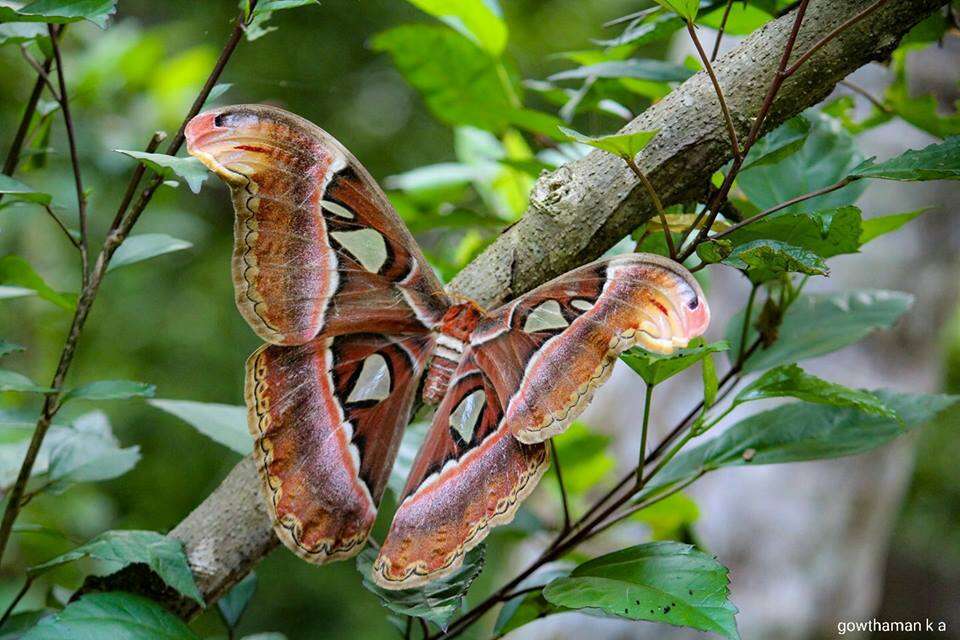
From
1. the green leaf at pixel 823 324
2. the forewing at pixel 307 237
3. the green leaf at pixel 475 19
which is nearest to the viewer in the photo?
the forewing at pixel 307 237

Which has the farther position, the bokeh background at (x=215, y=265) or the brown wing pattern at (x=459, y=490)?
the bokeh background at (x=215, y=265)

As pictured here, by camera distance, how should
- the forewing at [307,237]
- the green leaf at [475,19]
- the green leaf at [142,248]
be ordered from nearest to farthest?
the forewing at [307,237] → the green leaf at [142,248] → the green leaf at [475,19]

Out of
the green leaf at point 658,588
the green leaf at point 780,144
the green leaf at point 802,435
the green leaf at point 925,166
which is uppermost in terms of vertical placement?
the green leaf at point 780,144

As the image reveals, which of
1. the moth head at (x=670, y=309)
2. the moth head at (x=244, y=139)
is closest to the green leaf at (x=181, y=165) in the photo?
the moth head at (x=244, y=139)

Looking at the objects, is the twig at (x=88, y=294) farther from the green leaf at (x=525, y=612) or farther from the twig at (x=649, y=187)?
the green leaf at (x=525, y=612)

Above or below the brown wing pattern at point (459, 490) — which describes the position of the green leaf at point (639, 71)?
above

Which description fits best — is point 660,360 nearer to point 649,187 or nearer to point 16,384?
point 649,187

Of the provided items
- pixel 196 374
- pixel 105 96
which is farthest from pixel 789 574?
pixel 196 374

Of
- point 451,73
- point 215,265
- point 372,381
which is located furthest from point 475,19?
point 215,265
